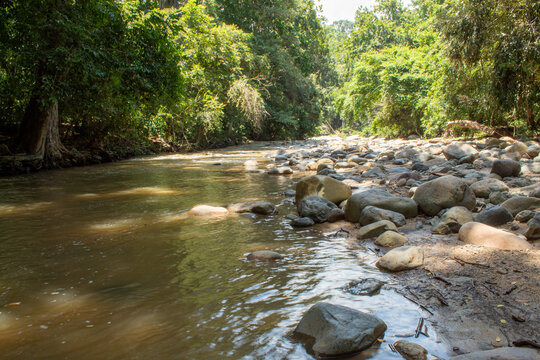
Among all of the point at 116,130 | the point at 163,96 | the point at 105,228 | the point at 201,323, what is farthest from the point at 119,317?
the point at 116,130

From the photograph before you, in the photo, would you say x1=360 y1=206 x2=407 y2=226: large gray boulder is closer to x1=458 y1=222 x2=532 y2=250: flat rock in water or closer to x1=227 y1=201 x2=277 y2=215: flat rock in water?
x1=458 y1=222 x2=532 y2=250: flat rock in water

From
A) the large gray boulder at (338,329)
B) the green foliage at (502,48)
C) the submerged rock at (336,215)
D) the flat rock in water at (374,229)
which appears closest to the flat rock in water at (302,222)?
the submerged rock at (336,215)

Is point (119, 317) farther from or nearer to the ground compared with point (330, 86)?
nearer to the ground

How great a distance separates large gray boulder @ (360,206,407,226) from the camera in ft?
13.0

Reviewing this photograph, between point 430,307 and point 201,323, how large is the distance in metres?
1.33

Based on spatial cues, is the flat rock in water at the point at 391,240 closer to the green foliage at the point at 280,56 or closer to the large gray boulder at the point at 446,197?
the large gray boulder at the point at 446,197

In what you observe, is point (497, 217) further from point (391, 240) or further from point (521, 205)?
point (391, 240)

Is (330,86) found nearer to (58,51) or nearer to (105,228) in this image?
(58,51)

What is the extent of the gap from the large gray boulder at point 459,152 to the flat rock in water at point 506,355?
7.46 m

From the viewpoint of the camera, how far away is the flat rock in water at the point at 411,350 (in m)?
1.66

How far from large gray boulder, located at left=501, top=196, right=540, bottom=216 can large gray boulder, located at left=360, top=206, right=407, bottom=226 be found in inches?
41.0

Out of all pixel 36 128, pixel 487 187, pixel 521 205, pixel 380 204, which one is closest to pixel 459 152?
pixel 487 187

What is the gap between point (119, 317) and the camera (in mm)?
2119

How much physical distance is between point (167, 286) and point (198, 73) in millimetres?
16243
